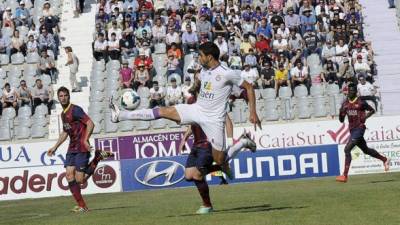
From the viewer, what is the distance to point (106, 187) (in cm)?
3138

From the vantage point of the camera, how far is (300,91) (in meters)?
34.0

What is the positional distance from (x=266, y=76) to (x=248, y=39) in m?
2.27

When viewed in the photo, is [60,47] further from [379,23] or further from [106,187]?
[379,23]

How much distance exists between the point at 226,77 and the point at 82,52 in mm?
24885

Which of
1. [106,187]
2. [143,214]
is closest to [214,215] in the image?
[143,214]

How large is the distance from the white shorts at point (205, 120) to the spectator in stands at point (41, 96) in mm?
20435

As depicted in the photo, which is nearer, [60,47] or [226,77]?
[226,77]

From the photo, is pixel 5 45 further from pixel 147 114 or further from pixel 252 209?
pixel 147 114

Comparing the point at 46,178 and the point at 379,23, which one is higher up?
the point at 379,23

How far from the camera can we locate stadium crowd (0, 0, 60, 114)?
116 feet

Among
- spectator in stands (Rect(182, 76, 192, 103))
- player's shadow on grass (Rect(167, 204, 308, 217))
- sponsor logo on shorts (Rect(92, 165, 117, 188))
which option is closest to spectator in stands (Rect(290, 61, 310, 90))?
spectator in stands (Rect(182, 76, 192, 103))

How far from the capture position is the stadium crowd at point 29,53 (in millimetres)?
35406

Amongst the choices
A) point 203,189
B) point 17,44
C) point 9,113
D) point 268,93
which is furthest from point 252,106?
point 17,44

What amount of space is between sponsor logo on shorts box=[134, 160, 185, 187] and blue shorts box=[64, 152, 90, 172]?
11896 millimetres
